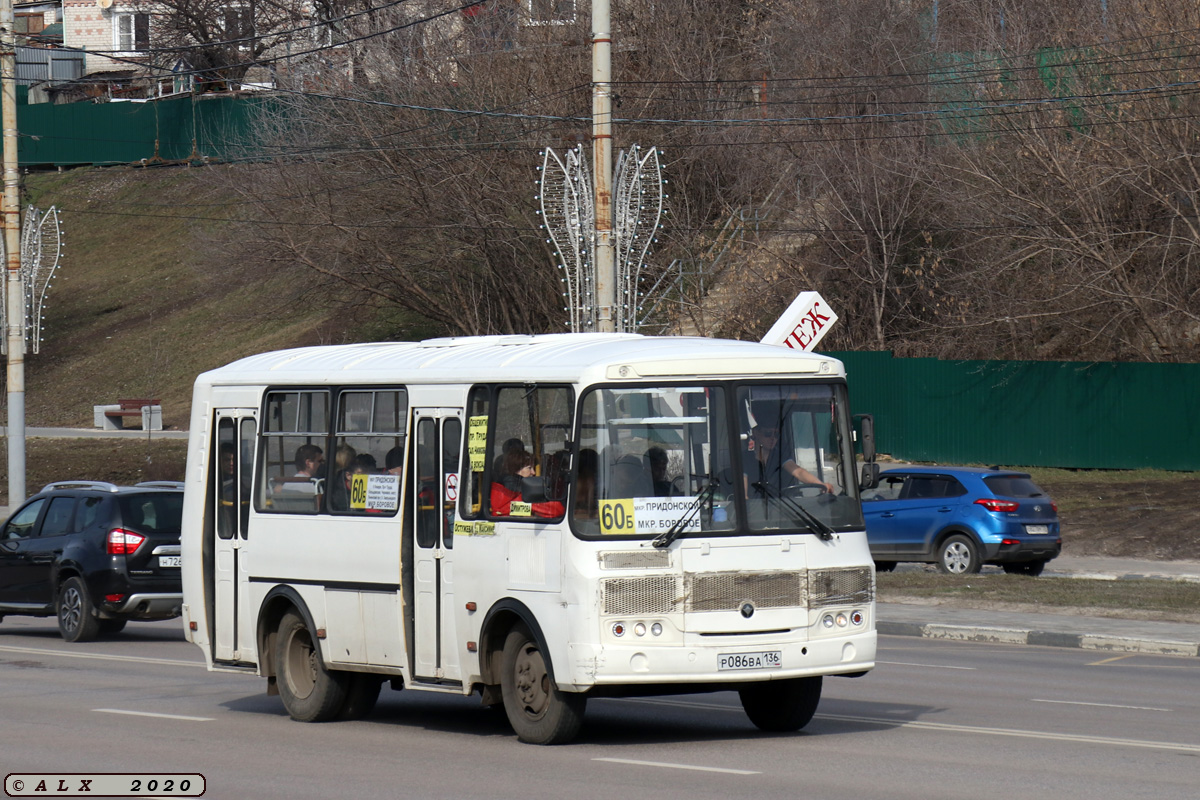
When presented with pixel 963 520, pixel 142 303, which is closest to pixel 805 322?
pixel 963 520

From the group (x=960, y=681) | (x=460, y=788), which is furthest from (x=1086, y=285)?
(x=460, y=788)

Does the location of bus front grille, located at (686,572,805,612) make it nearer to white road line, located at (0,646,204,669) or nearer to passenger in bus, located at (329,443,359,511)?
passenger in bus, located at (329,443,359,511)

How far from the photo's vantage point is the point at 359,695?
1154cm

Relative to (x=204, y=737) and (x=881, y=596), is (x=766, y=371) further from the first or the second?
(x=881, y=596)

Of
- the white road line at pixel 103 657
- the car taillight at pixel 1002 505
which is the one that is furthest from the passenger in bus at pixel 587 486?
the car taillight at pixel 1002 505

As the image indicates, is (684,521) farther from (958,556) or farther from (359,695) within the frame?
(958,556)

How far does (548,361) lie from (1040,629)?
912 cm

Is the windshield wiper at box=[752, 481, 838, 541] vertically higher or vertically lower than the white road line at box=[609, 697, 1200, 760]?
higher

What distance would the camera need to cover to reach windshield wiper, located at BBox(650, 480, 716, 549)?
376 inches

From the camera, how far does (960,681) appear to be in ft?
44.7

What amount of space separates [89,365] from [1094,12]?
120 feet

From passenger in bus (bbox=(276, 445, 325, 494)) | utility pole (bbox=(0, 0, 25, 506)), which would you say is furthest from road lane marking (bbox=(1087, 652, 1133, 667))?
utility pole (bbox=(0, 0, 25, 506))

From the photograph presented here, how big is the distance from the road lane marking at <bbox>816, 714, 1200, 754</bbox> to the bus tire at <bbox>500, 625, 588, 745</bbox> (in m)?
2.28

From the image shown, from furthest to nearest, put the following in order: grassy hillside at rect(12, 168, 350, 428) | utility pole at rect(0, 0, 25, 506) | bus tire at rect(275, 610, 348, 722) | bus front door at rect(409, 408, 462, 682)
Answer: grassy hillside at rect(12, 168, 350, 428), utility pole at rect(0, 0, 25, 506), bus tire at rect(275, 610, 348, 722), bus front door at rect(409, 408, 462, 682)
